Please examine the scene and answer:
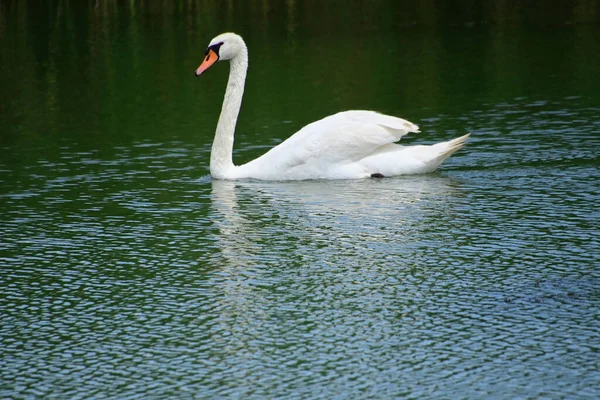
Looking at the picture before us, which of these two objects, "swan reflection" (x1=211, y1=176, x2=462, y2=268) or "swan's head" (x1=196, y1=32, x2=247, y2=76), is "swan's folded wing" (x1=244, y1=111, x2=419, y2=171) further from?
"swan's head" (x1=196, y1=32, x2=247, y2=76)

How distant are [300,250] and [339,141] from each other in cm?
306

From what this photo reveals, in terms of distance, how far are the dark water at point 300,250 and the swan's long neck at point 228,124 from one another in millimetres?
281

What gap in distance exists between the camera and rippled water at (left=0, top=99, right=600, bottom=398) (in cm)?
665

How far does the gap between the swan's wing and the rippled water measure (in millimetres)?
308

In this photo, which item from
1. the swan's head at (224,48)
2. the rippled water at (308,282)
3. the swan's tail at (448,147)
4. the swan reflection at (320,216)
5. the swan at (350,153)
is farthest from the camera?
the swan's head at (224,48)

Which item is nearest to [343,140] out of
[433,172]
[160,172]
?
[433,172]

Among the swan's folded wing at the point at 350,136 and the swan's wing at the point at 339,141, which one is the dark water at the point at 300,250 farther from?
the swan's folded wing at the point at 350,136

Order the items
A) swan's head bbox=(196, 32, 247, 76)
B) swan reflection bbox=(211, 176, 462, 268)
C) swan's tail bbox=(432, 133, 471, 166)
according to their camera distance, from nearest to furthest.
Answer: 1. swan reflection bbox=(211, 176, 462, 268)
2. swan's tail bbox=(432, 133, 471, 166)
3. swan's head bbox=(196, 32, 247, 76)

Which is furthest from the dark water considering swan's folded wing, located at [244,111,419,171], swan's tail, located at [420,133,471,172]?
swan's folded wing, located at [244,111,419,171]

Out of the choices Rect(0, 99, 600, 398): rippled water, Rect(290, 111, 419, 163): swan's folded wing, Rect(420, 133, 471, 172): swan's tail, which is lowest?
Rect(0, 99, 600, 398): rippled water

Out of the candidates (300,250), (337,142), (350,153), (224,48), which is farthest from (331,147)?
(300,250)

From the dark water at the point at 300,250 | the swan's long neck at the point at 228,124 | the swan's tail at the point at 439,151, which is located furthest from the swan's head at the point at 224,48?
the swan's tail at the point at 439,151

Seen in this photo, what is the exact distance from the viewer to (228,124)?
13.2m

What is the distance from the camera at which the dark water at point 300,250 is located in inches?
266
